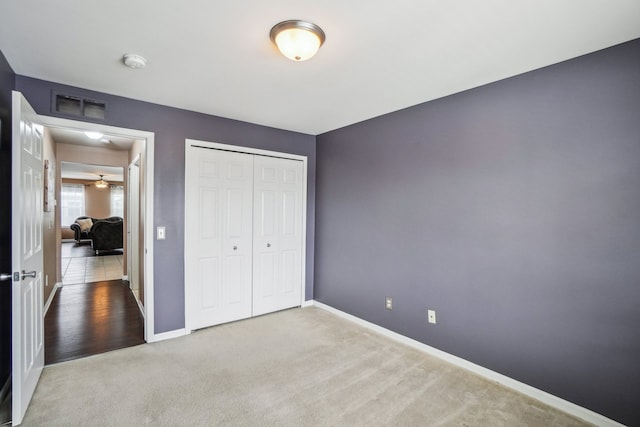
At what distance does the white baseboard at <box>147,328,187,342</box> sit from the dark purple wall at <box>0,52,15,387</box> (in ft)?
3.46

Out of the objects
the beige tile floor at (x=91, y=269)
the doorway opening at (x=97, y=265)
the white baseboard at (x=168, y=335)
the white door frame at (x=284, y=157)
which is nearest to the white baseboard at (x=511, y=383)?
the white door frame at (x=284, y=157)

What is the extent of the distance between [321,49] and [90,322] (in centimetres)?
392

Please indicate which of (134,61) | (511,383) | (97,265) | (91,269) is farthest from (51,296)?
(511,383)

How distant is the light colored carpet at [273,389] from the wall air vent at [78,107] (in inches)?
86.3

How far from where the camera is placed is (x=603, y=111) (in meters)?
1.99

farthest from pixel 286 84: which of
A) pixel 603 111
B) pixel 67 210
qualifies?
pixel 67 210

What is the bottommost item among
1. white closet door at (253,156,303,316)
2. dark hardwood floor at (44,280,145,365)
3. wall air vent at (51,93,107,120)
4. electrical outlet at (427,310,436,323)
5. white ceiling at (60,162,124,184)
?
dark hardwood floor at (44,280,145,365)

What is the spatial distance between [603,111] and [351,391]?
102 inches

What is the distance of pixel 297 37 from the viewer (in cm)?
178

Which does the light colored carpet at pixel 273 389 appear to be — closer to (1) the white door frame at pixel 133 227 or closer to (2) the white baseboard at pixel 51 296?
(2) the white baseboard at pixel 51 296

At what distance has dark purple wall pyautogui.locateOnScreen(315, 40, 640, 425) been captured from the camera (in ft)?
6.36

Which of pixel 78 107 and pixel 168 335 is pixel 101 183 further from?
pixel 168 335

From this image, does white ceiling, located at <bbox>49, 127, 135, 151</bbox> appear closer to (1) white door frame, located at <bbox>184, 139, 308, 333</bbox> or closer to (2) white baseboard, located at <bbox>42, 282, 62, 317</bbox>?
(1) white door frame, located at <bbox>184, 139, 308, 333</bbox>

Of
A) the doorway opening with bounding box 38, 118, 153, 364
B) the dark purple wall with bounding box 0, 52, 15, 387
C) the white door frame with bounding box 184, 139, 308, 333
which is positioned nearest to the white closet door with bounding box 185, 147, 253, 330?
the white door frame with bounding box 184, 139, 308, 333
